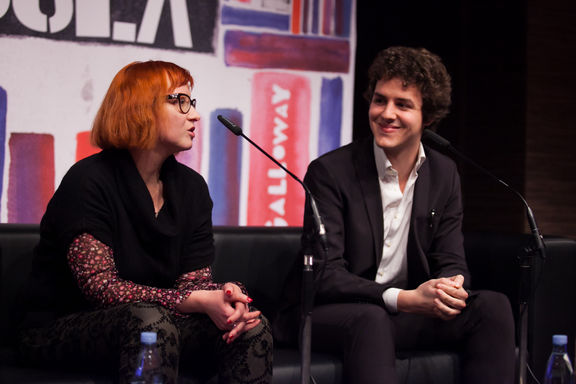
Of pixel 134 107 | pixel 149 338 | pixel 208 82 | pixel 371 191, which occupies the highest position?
pixel 208 82

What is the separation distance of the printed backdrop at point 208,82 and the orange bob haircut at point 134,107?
596 millimetres

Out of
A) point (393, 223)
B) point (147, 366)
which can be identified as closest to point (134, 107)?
point (147, 366)

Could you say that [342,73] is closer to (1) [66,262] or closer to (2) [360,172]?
(2) [360,172]

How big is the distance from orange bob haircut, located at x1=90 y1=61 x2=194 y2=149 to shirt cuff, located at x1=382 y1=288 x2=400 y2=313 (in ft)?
2.87

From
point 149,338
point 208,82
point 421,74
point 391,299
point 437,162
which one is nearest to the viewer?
point 149,338

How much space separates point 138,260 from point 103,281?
0.18 meters

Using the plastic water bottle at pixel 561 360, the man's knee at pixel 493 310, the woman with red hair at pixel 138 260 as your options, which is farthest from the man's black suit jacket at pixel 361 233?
the plastic water bottle at pixel 561 360

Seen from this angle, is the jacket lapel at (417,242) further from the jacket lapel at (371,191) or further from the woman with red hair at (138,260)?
the woman with red hair at (138,260)

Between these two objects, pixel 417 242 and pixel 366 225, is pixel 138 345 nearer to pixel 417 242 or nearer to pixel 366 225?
pixel 366 225

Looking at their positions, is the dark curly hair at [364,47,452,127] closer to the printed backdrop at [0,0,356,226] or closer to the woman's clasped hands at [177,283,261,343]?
the printed backdrop at [0,0,356,226]

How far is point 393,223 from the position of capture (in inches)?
107

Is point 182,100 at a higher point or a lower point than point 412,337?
higher

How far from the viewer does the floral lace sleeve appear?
2.13 meters

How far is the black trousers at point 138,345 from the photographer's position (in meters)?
1.99
